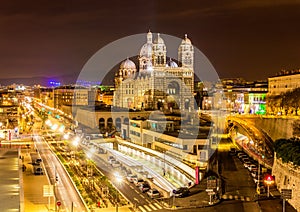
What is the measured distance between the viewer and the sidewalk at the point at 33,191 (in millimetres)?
14168

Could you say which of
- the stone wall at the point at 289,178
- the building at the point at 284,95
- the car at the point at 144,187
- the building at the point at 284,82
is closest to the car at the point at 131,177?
the car at the point at 144,187

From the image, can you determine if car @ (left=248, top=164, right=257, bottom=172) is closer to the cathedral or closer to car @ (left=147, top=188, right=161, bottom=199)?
car @ (left=147, top=188, right=161, bottom=199)

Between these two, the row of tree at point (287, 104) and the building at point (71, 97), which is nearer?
the row of tree at point (287, 104)

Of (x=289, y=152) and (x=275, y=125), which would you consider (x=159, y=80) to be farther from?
(x=289, y=152)

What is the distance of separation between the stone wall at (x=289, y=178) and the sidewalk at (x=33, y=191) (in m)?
8.06

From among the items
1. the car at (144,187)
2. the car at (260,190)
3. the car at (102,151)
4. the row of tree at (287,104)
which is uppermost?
the row of tree at (287,104)

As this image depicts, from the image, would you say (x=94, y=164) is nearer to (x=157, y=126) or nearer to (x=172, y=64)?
(x=157, y=126)

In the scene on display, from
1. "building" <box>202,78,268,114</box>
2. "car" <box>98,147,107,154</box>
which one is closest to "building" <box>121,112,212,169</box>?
"car" <box>98,147,107,154</box>

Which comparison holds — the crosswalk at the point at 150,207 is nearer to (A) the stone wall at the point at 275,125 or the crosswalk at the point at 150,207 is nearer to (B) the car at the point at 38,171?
(B) the car at the point at 38,171

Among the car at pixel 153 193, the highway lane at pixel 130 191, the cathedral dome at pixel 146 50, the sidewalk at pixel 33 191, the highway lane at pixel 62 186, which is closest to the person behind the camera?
the sidewalk at pixel 33 191

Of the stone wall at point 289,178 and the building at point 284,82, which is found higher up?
the building at point 284,82

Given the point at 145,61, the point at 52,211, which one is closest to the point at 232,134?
the point at 52,211

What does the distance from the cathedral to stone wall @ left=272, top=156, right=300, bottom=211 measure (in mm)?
32638

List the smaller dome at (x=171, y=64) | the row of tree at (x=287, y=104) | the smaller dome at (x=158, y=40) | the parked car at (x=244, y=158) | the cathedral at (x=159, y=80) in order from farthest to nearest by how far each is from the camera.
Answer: the smaller dome at (x=171, y=64), the smaller dome at (x=158, y=40), the cathedral at (x=159, y=80), the row of tree at (x=287, y=104), the parked car at (x=244, y=158)
